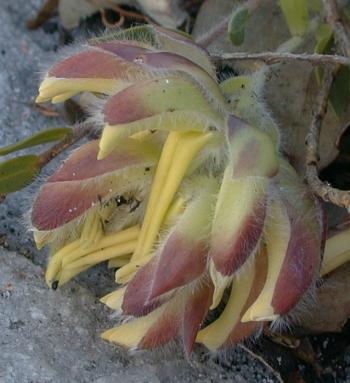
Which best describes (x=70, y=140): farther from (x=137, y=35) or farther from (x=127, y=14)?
(x=127, y=14)

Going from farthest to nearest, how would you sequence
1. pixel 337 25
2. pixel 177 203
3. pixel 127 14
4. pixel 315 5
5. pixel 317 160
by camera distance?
pixel 127 14, pixel 315 5, pixel 337 25, pixel 317 160, pixel 177 203

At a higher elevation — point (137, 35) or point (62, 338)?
point (137, 35)

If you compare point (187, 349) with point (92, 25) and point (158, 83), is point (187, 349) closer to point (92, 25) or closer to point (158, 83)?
point (158, 83)

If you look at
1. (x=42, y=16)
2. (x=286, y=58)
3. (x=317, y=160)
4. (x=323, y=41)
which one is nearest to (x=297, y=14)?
(x=323, y=41)

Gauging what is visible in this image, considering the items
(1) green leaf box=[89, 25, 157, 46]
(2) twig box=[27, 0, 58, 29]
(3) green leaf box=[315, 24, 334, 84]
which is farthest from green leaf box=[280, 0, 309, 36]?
(2) twig box=[27, 0, 58, 29]

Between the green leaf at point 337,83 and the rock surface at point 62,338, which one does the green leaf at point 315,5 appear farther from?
the rock surface at point 62,338

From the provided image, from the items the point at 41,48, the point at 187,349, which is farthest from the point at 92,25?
the point at 187,349
